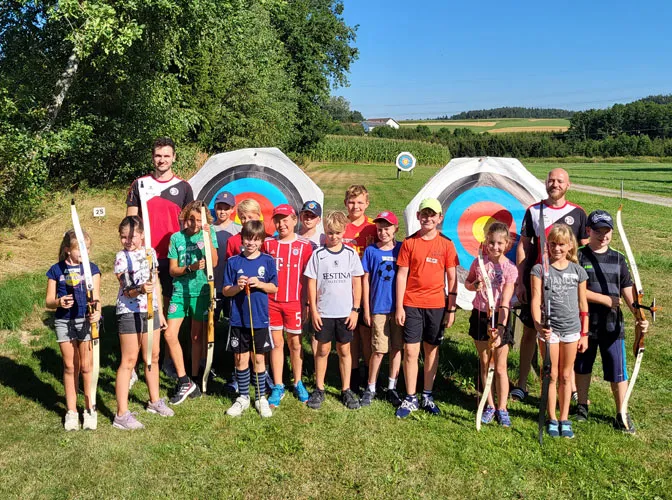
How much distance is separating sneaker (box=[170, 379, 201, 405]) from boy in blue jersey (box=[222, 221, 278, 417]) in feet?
1.55

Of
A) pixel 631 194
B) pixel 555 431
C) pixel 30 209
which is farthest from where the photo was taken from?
pixel 631 194

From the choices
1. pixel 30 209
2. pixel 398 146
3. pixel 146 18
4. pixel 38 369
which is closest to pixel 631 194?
pixel 146 18

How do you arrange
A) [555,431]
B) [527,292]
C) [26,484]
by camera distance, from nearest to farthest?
[26,484]
[555,431]
[527,292]

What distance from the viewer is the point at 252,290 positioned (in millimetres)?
4402

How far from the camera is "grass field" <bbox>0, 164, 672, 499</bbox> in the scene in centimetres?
353

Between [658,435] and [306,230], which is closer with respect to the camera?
[658,435]

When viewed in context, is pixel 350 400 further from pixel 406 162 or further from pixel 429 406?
pixel 406 162

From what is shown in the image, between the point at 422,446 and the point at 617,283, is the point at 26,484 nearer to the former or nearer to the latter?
the point at 422,446

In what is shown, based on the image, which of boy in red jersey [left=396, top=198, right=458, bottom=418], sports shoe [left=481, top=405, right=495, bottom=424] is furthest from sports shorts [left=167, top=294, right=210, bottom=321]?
sports shoe [left=481, top=405, right=495, bottom=424]

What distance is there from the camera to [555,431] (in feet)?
13.8

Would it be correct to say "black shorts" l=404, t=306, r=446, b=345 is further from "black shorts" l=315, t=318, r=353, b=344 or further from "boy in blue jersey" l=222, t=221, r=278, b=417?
"boy in blue jersey" l=222, t=221, r=278, b=417

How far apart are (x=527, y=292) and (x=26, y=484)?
4.04m

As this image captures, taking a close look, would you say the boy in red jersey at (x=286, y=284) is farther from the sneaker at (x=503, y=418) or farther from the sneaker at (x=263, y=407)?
the sneaker at (x=503, y=418)

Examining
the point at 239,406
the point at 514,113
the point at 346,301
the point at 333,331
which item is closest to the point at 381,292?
the point at 346,301
